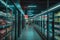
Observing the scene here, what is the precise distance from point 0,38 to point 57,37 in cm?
324

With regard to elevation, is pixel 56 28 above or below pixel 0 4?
below

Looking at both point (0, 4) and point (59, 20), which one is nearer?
→ point (0, 4)

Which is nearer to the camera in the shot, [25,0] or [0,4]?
[0,4]

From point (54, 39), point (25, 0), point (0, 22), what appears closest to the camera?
point (0, 22)

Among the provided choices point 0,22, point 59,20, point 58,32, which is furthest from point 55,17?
point 0,22

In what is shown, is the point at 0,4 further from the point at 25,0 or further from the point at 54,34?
the point at 25,0

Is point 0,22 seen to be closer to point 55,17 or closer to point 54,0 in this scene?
point 55,17

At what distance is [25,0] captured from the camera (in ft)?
47.7

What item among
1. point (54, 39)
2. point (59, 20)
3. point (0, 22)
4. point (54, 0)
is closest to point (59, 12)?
point (59, 20)

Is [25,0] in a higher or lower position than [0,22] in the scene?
higher

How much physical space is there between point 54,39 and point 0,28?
320 cm

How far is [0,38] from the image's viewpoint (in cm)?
349

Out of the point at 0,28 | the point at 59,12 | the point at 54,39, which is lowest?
the point at 54,39

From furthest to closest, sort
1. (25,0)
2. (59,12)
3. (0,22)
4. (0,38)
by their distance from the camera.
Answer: (25,0) < (59,12) < (0,22) < (0,38)
